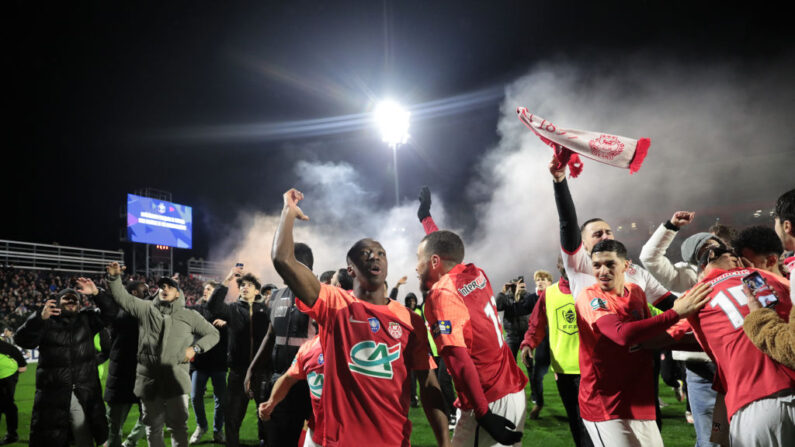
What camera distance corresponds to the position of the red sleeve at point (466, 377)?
267 cm

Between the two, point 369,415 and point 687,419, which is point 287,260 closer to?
point 369,415

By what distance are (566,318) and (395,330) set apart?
299 cm

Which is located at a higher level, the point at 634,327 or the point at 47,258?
the point at 47,258

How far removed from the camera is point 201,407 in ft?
23.5

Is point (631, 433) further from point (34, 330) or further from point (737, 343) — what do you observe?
point (34, 330)

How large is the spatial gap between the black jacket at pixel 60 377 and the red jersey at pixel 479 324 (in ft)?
16.6

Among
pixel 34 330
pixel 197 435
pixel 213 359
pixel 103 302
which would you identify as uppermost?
pixel 103 302

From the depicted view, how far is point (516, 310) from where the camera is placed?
838cm

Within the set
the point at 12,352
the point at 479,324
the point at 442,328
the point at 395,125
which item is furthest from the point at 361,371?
the point at 395,125

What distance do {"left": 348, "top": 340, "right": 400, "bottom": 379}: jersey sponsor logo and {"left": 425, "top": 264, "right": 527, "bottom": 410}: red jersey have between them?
389 mm

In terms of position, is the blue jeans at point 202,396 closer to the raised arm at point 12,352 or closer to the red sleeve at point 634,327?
the raised arm at point 12,352

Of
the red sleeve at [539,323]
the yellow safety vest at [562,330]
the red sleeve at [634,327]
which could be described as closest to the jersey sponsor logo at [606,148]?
the red sleeve at [634,327]

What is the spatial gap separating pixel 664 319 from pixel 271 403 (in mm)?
2732

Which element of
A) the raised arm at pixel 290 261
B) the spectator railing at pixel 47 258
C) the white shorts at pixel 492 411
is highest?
the spectator railing at pixel 47 258
